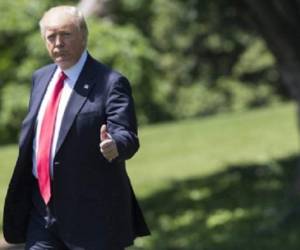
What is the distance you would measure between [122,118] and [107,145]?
0.21m

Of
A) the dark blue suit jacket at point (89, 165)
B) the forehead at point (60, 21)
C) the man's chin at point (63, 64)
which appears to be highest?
the forehead at point (60, 21)

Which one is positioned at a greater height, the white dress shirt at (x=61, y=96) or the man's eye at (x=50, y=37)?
the man's eye at (x=50, y=37)

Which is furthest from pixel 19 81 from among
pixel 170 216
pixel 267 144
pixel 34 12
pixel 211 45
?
pixel 211 45

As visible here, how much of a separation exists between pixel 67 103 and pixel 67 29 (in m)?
0.30

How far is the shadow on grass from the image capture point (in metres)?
9.40

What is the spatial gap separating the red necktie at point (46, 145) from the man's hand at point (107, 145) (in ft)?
0.99

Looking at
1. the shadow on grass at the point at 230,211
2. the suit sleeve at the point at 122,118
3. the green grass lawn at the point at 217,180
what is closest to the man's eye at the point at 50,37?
the suit sleeve at the point at 122,118

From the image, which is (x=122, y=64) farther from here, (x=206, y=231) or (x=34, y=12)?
(x=206, y=231)

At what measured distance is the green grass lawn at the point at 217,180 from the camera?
9742 mm

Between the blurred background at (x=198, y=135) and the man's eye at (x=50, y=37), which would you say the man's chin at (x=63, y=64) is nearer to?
the man's eye at (x=50, y=37)

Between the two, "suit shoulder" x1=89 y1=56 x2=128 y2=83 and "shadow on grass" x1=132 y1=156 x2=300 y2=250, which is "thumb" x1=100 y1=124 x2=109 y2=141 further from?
"shadow on grass" x1=132 y1=156 x2=300 y2=250

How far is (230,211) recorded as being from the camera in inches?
443

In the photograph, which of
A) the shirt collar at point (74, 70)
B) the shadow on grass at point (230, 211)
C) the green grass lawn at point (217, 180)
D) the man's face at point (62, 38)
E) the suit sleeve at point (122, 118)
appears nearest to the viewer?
the suit sleeve at point (122, 118)

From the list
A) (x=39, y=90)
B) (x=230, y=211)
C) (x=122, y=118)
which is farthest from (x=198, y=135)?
(x=122, y=118)
